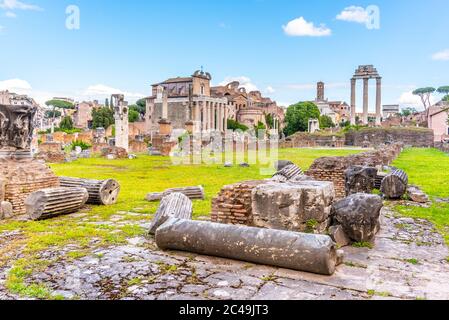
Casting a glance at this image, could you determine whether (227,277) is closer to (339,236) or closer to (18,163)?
(339,236)

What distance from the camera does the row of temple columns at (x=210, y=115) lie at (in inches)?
2511

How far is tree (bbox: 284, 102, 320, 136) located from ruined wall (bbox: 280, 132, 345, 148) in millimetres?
18528

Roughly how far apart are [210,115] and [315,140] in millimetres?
18604

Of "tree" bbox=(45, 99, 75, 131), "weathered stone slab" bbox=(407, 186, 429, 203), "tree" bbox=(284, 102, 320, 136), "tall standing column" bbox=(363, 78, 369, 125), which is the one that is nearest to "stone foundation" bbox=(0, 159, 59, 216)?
"weathered stone slab" bbox=(407, 186, 429, 203)

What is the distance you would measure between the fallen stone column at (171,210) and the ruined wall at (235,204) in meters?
0.60

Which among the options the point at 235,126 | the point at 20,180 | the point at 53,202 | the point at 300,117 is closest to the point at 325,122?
the point at 300,117

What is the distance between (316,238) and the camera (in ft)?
15.4

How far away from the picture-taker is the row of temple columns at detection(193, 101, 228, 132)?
63781 mm

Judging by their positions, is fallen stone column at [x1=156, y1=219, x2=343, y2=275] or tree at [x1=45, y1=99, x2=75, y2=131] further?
tree at [x1=45, y1=99, x2=75, y2=131]

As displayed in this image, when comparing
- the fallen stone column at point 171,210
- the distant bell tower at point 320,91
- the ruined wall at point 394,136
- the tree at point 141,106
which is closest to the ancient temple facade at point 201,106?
the ruined wall at point 394,136

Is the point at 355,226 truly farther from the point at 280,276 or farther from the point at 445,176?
the point at 445,176

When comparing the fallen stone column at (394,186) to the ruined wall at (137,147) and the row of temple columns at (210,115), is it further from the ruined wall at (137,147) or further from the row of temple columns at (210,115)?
the row of temple columns at (210,115)

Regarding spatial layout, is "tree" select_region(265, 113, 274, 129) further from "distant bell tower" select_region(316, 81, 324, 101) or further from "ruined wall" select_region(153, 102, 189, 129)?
"distant bell tower" select_region(316, 81, 324, 101)

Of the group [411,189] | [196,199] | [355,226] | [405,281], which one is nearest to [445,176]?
[411,189]
